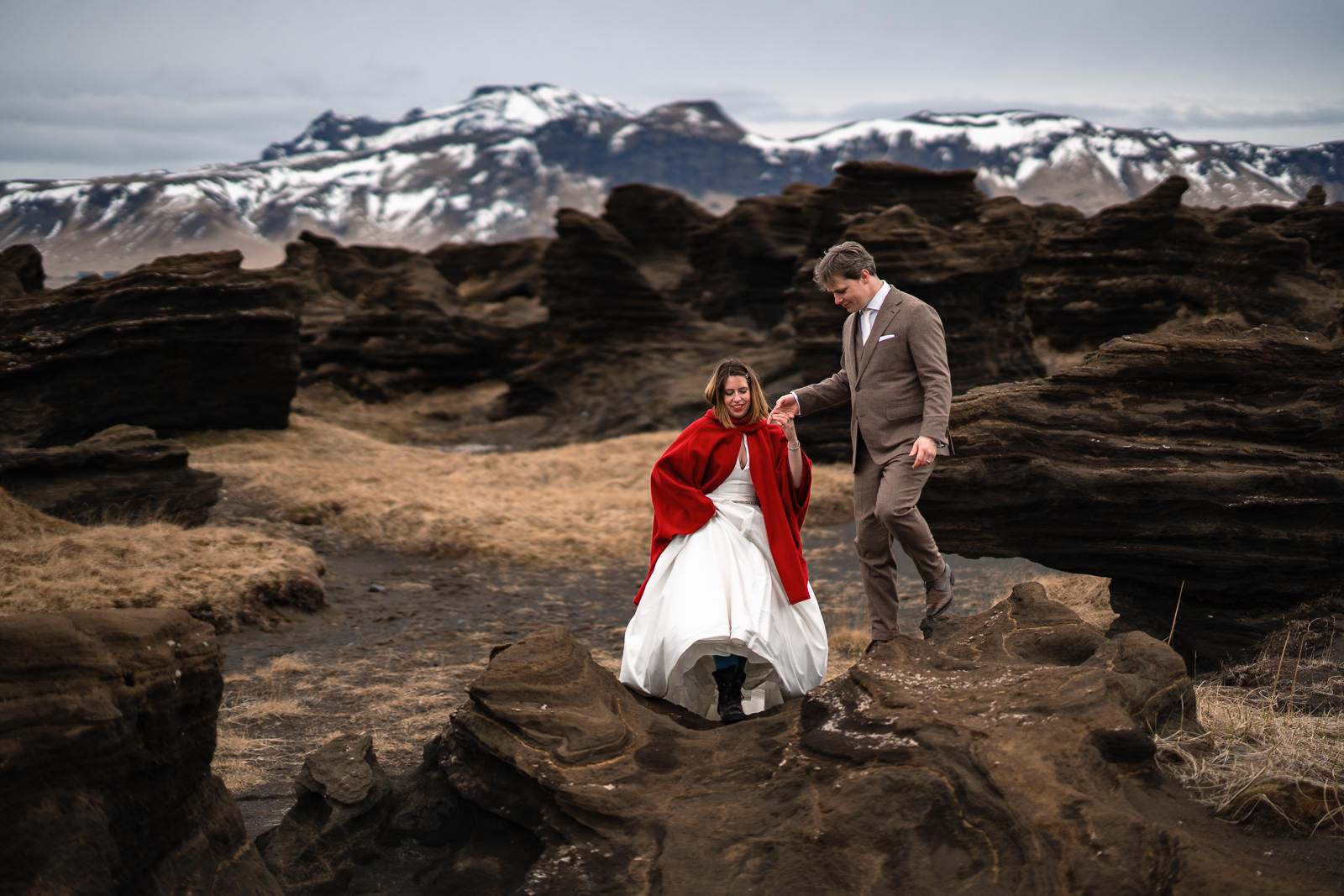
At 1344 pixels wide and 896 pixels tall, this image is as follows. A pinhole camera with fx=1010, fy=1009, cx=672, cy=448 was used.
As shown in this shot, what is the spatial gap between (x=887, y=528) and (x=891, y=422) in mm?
588

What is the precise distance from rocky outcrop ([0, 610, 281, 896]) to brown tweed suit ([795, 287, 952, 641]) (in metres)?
3.37

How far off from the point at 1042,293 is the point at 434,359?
18410 millimetres

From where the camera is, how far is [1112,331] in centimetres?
2192

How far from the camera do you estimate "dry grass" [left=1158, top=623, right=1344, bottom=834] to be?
3453 mm

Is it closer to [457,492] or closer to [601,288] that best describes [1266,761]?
[457,492]

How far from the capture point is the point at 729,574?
5.05m

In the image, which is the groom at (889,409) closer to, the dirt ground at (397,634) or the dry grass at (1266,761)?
the dry grass at (1266,761)

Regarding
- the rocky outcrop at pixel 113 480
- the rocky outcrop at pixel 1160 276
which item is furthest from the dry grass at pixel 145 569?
the rocky outcrop at pixel 1160 276

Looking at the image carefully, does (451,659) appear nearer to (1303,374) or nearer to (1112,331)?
(1303,374)

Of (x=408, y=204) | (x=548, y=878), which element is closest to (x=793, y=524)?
(x=548, y=878)

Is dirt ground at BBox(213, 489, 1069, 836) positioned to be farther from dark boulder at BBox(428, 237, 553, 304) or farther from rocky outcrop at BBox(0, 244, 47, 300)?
dark boulder at BBox(428, 237, 553, 304)

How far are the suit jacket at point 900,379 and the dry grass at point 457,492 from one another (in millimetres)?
8269

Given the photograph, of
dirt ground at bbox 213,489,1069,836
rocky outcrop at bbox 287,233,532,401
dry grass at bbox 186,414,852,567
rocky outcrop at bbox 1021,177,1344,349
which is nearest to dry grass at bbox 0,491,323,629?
dirt ground at bbox 213,489,1069,836

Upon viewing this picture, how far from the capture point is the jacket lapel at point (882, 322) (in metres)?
5.52
